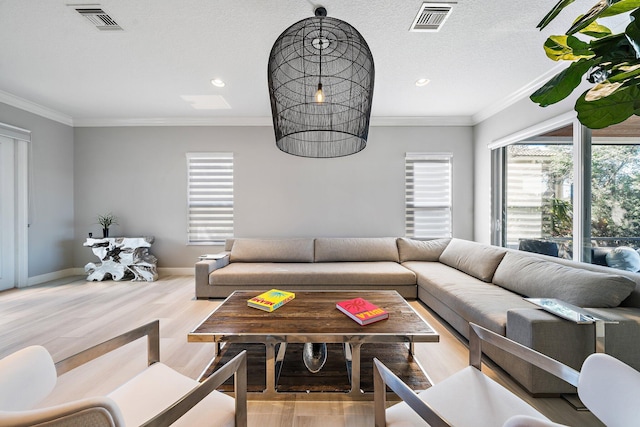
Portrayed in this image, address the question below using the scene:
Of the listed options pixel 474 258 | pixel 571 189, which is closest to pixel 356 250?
pixel 474 258

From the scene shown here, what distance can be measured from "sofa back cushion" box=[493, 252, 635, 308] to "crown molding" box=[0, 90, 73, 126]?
20.9ft

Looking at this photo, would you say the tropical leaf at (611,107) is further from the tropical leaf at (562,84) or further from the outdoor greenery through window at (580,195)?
the outdoor greenery through window at (580,195)

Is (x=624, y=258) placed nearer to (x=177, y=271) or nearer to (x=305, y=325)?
(x=305, y=325)

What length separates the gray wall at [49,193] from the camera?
387 centimetres

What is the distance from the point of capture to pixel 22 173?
12.4ft

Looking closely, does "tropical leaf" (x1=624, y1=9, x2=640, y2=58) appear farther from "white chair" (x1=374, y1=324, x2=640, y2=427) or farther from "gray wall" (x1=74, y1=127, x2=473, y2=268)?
"gray wall" (x1=74, y1=127, x2=473, y2=268)

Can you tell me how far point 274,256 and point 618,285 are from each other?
3.38 meters

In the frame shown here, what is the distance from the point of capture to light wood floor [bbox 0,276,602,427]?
1510 mm

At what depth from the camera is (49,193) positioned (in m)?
4.08

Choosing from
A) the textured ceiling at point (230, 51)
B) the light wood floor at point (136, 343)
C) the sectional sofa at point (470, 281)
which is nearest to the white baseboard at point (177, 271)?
the light wood floor at point (136, 343)

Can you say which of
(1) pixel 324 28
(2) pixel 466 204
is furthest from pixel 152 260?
(2) pixel 466 204

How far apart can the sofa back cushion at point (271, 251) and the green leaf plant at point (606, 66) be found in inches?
135

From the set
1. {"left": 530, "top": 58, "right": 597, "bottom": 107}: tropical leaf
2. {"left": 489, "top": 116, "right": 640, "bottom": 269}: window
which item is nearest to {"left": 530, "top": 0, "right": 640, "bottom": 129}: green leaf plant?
{"left": 530, "top": 58, "right": 597, "bottom": 107}: tropical leaf

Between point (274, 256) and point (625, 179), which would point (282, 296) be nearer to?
point (274, 256)
